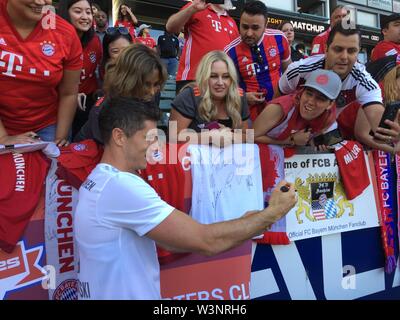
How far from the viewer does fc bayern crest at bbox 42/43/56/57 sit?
236 centimetres

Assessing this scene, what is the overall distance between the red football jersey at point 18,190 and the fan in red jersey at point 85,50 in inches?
44.1

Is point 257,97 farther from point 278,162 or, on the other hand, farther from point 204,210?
point 204,210

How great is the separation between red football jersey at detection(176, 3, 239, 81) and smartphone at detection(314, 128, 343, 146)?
1.46 meters

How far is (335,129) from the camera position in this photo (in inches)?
123

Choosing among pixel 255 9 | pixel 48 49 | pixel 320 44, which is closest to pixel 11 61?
pixel 48 49

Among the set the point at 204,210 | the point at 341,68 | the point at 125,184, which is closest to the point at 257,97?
the point at 341,68

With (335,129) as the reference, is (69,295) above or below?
below

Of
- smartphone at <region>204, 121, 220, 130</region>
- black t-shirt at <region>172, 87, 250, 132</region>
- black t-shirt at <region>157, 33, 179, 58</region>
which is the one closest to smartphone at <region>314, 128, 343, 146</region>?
black t-shirt at <region>172, 87, 250, 132</region>

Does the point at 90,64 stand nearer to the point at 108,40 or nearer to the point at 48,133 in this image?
the point at 108,40

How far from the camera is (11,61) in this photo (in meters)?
2.26

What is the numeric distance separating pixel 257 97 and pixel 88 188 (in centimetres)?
228

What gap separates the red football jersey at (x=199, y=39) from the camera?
392 cm

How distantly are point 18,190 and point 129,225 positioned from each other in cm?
79

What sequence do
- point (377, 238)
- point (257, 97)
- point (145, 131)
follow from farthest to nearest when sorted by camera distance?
1. point (257, 97)
2. point (377, 238)
3. point (145, 131)
